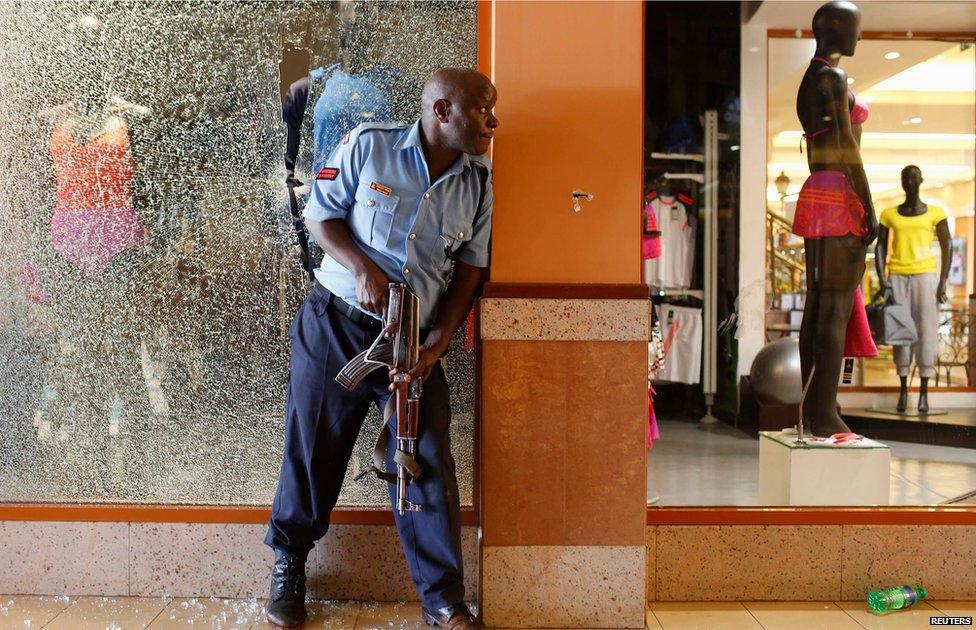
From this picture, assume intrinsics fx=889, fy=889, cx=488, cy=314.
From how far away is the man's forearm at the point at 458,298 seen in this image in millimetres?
2279

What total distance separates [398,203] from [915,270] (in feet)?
5.63

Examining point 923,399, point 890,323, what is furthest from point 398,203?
point 923,399

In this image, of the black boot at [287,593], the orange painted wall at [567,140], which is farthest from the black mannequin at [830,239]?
the black boot at [287,593]

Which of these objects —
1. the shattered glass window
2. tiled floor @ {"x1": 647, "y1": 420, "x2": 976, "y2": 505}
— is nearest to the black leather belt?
the shattered glass window

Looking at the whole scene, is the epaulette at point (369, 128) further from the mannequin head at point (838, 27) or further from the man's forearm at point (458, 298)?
the mannequin head at point (838, 27)

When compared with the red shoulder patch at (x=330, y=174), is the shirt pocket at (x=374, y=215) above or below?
below

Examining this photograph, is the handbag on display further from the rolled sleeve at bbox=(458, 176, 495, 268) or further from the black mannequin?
the rolled sleeve at bbox=(458, 176, 495, 268)

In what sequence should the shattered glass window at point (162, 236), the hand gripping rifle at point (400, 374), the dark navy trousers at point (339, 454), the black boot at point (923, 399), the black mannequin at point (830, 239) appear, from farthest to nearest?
1. the black boot at point (923, 399)
2. the black mannequin at point (830, 239)
3. the shattered glass window at point (162, 236)
4. the dark navy trousers at point (339, 454)
5. the hand gripping rifle at point (400, 374)

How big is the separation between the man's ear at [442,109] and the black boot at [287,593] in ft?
3.92

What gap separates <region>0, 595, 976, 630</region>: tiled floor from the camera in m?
2.34

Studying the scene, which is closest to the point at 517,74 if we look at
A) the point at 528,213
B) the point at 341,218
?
the point at 528,213

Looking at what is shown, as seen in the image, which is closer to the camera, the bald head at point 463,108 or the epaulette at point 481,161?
the bald head at point 463,108

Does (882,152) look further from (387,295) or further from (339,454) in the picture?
(339,454)

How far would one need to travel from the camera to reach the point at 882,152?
2.76 m
